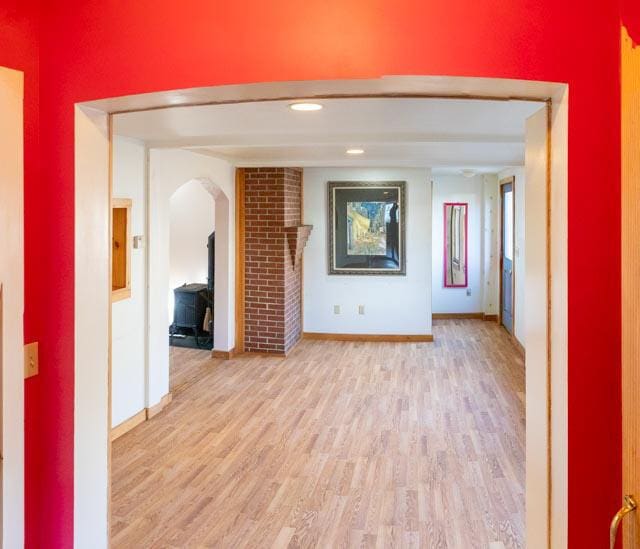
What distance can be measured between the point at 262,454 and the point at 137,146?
247cm

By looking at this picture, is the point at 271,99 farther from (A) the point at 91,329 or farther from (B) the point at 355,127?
(B) the point at 355,127

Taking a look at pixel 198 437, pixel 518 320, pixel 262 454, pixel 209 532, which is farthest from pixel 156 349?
pixel 518 320

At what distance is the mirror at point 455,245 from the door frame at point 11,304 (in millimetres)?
8171

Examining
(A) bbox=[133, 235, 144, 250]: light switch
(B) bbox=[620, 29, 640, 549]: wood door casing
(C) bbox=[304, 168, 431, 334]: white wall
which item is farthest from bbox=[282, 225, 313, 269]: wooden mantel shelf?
(B) bbox=[620, 29, 640, 549]: wood door casing

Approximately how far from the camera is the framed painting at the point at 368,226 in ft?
25.0

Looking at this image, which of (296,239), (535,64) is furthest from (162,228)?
(535,64)

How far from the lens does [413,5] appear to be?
4.90 ft

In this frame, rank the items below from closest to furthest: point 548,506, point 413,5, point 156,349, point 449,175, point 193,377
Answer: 1. point 413,5
2. point 548,506
3. point 156,349
4. point 193,377
5. point 449,175

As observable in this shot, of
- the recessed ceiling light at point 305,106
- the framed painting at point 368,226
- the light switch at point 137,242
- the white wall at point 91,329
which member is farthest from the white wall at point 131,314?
the framed painting at point 368,226

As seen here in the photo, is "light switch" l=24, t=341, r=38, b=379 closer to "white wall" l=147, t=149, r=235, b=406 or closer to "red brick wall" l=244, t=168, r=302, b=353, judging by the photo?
"white wall" l=147, t=149, r=235, b=406

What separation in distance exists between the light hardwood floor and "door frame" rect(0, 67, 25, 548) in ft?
4.17

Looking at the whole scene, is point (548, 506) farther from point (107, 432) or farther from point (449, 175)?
point (449, 175)

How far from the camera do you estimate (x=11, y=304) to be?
1.73 metres

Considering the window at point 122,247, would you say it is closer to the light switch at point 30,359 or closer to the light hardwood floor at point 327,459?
the light hardwood floor at point 327,459
